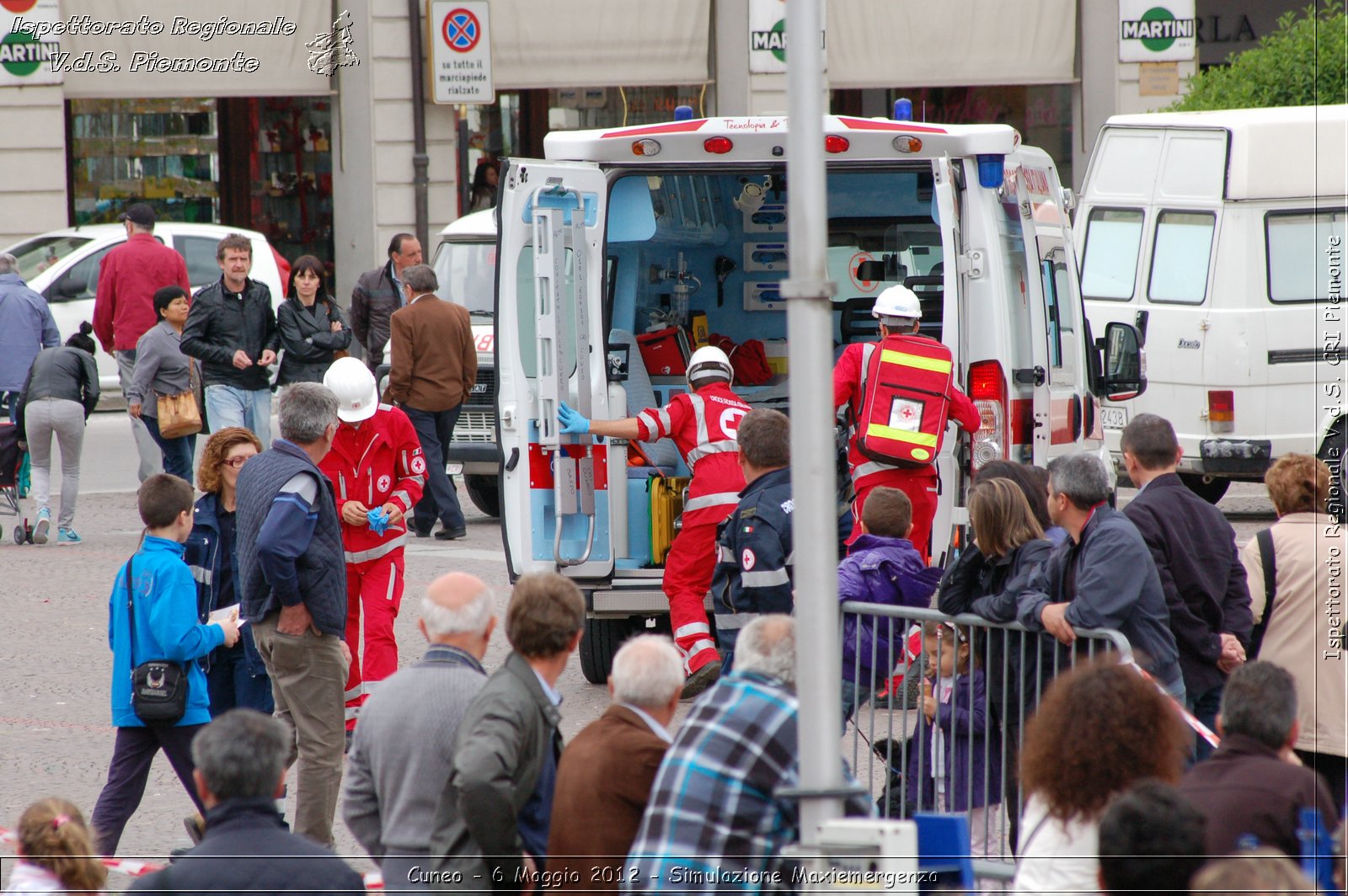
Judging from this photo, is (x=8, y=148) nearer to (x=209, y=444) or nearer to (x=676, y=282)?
(x=676, y=282)

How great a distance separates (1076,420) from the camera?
875 centimetres

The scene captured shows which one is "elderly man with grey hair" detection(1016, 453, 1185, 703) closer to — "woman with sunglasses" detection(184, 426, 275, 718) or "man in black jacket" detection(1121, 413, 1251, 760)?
"man in black jacket" detection(1121, 413, 1251, 760)

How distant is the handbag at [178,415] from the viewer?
11.7 m

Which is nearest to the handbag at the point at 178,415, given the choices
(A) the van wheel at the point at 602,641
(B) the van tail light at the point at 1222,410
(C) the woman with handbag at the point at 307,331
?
(C) the woman with handbag at the point at 307,331

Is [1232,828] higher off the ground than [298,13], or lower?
lower

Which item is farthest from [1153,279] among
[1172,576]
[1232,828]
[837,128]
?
[1232,828]

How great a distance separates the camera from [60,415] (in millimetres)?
11727

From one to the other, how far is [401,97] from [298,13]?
161 cm

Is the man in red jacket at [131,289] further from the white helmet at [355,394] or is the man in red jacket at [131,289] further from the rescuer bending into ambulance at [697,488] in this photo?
the rescuer bending into ambulance at [697,488]

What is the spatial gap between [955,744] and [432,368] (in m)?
6.93

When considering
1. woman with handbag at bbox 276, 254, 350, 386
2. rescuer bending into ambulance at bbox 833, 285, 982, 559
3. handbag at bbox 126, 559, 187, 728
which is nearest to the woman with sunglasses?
handbag at bbox 126, 559, 187, 728

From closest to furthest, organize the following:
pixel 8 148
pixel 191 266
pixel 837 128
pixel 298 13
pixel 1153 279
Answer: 1. pixel 837 128
2. pixel 1153 279
3. pixel 191 266
4. pixel 8 148
5. pixel 298 13

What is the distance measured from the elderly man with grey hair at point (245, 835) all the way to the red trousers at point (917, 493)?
13.5 feet

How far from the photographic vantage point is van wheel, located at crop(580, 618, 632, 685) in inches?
331
